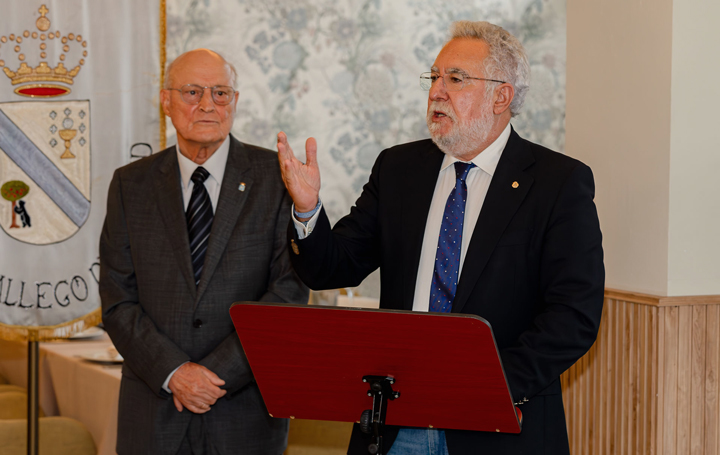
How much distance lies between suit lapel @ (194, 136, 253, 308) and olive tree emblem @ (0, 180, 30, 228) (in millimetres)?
1350

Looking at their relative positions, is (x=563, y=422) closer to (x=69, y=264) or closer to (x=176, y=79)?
(x=176, y=79)

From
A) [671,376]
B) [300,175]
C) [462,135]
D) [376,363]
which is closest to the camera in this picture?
[376,363]

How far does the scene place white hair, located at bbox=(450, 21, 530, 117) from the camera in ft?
6.75

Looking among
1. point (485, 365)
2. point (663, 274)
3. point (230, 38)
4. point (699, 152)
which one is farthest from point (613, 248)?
point (230, 38)

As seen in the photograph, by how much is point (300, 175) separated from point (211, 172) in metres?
0.85

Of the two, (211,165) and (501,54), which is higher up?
(501,54)

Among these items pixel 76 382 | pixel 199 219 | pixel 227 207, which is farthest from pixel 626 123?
pixel 76 382

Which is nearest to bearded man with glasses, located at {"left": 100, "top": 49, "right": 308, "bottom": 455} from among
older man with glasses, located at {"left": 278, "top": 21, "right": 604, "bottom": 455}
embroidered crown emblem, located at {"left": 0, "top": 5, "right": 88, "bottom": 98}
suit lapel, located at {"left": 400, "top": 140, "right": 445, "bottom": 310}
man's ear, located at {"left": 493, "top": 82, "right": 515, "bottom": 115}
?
older man with glasses, located at {"left": 278, "top": 21, "right": 604, "bottom": 455}

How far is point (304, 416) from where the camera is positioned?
1604 mm

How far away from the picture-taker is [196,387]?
2330 millimetres

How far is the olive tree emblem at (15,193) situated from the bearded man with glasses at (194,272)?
1.01 m

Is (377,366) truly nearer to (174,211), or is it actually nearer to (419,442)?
(419,442)

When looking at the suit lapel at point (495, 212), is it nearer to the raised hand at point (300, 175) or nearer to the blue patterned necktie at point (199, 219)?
the raised hand at point (300, 175)

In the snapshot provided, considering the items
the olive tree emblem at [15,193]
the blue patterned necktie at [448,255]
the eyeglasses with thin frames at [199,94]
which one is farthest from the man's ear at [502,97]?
the olive tree emblem at [15,193]
